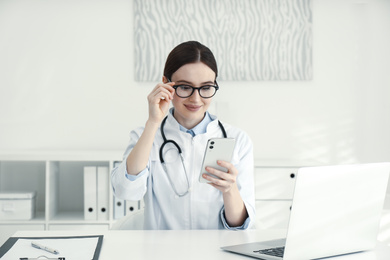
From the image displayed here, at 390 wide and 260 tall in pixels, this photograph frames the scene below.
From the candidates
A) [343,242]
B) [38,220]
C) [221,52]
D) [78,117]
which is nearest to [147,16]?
[221,52]

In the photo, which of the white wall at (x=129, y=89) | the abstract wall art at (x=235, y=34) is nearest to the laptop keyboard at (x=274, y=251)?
the white wall at (x=129, y=89)

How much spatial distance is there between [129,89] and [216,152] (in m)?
2.04

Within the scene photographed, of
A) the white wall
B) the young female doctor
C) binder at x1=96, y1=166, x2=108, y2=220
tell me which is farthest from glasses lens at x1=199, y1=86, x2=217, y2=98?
the white wall

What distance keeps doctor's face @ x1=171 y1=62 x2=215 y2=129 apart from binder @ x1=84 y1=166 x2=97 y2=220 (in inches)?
54.8

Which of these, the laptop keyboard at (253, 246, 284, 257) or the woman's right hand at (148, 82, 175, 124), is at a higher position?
the woman's right hand at (148, 82, 175, 124)

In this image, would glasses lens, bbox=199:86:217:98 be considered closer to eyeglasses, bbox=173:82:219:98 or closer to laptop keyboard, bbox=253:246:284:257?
eyeglasses, bbox=173:82:219:98

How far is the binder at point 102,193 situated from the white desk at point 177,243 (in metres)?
1.43

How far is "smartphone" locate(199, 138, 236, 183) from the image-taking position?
55.5 inches

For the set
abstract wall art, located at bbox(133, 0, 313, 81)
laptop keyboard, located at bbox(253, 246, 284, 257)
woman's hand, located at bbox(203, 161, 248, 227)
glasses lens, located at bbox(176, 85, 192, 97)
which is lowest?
laptop keyboard, located at bbox(253, 246, 284, 257)

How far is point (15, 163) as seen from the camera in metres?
3.34

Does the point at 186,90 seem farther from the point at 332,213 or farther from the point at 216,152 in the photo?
the point at 332,213

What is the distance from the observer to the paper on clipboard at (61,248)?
1253mm

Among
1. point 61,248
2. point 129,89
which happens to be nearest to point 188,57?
point 61,248

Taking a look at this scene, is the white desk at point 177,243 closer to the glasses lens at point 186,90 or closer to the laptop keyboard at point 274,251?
the laptop keyboard at point 274,251
